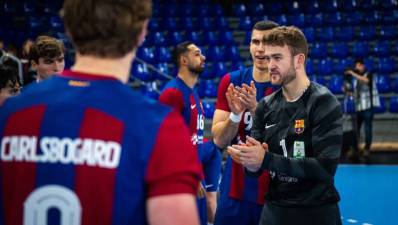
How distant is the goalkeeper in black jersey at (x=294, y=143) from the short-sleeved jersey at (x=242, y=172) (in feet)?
2.22

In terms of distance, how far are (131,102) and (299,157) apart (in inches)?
63.4

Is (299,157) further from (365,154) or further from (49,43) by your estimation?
(365,154)

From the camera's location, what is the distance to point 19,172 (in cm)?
A: 139

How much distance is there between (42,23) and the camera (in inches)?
547

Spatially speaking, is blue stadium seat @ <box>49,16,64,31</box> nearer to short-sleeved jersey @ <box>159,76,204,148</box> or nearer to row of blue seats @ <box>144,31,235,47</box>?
row of blue seats @ <box>144,31,235,47</box>

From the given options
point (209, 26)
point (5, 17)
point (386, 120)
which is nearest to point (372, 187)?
point (386, 120)

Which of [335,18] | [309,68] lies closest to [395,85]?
[309,68]

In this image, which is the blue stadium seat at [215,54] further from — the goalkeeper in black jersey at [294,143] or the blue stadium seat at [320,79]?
the goalkeeper in black jersey at [294,143]

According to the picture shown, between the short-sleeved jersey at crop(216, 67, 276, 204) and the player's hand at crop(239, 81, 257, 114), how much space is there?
17.0 inches

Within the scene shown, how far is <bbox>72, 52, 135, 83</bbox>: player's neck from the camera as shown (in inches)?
55.9

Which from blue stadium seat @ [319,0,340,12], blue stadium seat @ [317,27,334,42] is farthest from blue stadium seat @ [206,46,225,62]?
blue stadium seat @ [319,0,340,12]

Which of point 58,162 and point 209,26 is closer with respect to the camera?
point 58,162

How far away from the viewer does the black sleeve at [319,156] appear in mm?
2770

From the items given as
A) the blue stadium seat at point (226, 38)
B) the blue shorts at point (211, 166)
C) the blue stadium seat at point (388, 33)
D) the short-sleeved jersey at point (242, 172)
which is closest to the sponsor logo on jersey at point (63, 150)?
the short-sleeved jersey at point (242, 172)
